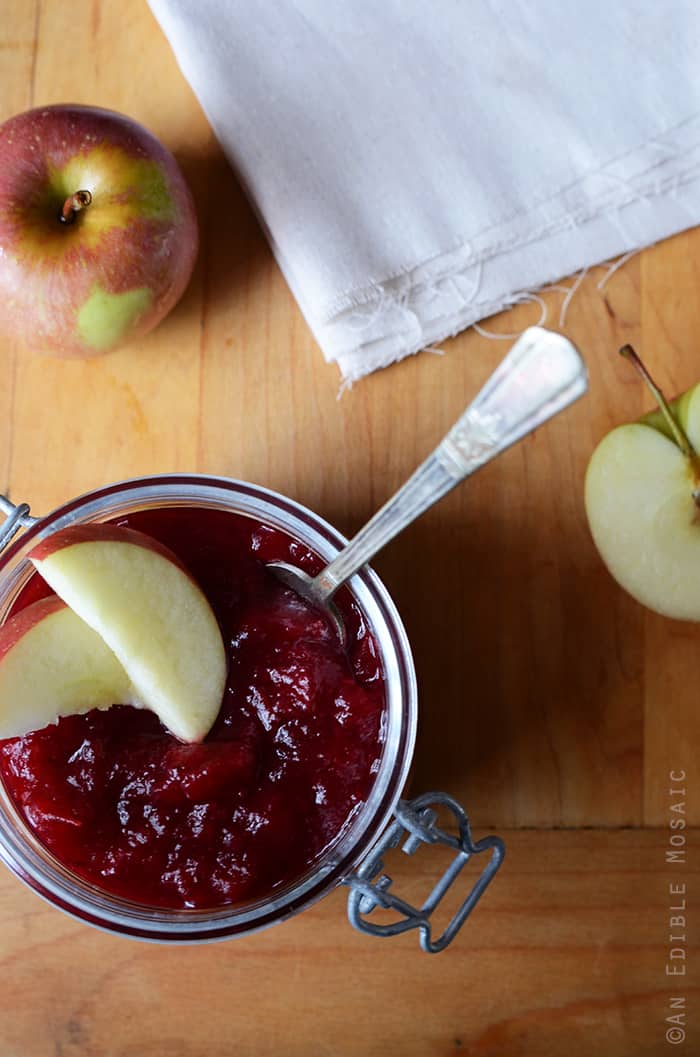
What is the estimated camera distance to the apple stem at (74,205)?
88 centimetres

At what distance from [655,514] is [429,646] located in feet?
0.75

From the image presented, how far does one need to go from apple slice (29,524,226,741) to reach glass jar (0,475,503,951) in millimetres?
63

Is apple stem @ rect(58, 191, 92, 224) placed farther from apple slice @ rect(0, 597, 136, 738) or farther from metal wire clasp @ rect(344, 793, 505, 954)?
metal wire clasp @ rect(344, 793, 505, 954)

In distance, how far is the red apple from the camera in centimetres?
90

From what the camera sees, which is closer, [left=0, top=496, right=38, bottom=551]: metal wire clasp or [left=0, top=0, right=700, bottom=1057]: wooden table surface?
[left=0, top=496, right=38, bottom=551]: metal wire clasp

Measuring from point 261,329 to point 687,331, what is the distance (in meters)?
0.39

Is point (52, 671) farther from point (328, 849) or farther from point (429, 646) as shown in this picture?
point (429, 646)

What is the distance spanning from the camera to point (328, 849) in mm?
811

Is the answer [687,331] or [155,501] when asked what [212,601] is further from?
[687,331]

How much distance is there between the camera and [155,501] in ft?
2.83

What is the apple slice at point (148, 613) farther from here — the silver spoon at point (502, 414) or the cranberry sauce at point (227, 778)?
the silver spoon at point (502, 414)

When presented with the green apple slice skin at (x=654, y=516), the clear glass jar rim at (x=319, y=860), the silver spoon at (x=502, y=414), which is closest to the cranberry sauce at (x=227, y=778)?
the clear glass jar rim at (x=319, y=860)

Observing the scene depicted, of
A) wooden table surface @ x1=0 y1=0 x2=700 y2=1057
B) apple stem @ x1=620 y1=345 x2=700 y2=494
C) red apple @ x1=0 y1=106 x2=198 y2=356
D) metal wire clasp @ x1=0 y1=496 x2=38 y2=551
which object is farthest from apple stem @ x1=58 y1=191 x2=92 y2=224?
apple stem @ x1=620 y1=345 x2=700 y2=494

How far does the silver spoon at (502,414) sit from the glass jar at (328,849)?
0.30 feet
